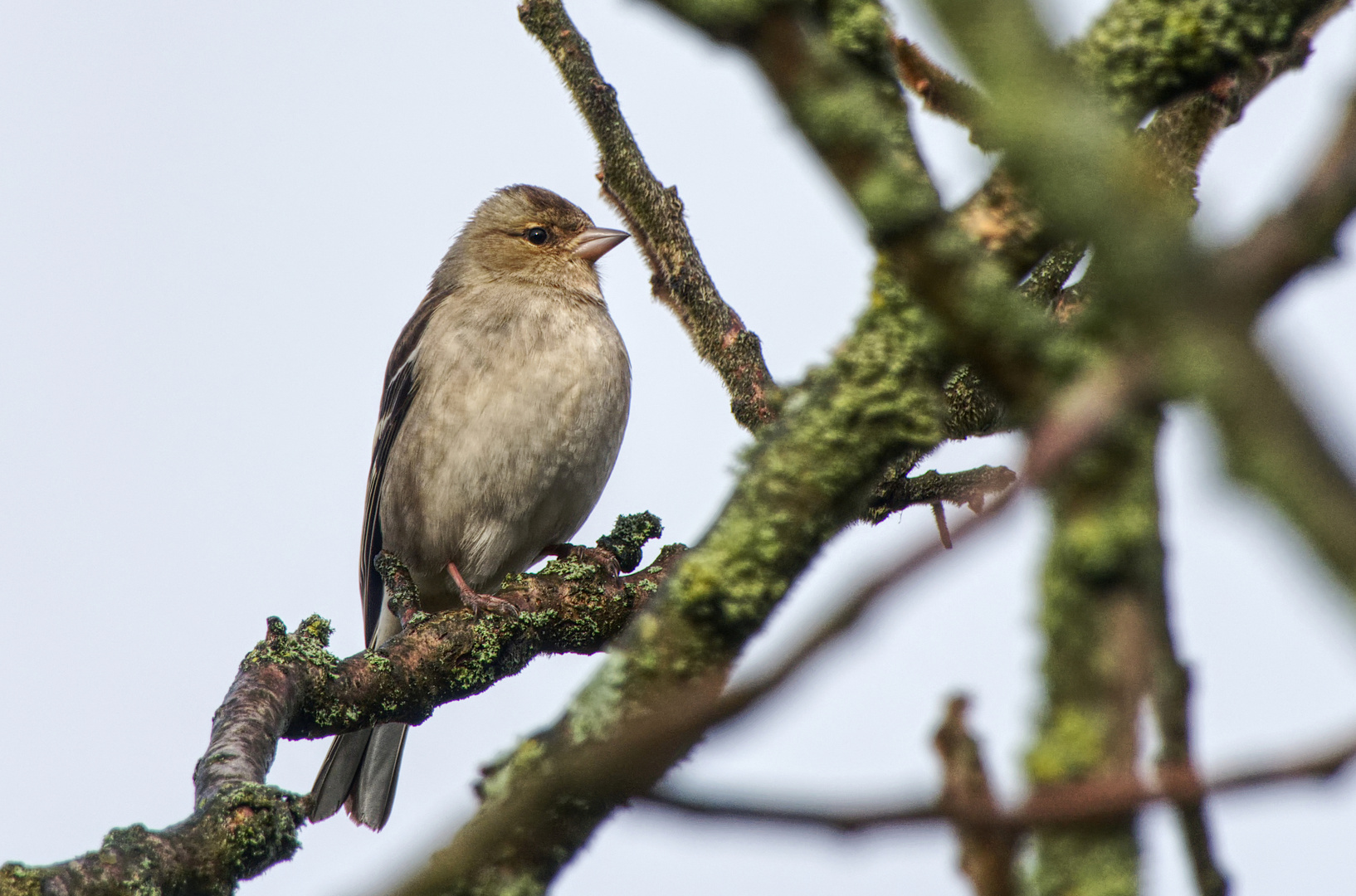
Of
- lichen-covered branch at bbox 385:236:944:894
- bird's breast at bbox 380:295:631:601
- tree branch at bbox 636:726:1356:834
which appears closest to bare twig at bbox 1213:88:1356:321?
tree branch at bbox 636:726:1356:834

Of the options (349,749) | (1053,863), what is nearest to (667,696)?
(1053,863)

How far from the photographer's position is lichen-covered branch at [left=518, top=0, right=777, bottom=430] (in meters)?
5.82

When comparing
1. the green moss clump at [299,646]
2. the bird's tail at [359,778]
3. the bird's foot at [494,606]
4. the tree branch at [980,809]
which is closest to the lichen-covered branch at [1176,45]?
the tree branch at [980,809]

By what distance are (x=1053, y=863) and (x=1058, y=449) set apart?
0.57 meters

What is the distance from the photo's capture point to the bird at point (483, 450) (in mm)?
7547

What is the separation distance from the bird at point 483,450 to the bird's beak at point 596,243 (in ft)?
2.02

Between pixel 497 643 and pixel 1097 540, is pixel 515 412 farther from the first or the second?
pixel 1097 540

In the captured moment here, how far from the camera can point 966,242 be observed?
6.24ft

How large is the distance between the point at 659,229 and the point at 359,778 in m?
3.14

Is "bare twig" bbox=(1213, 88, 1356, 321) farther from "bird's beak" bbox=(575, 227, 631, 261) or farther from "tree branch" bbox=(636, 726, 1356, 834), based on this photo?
"bird's beak" bbox=(575, 227, 631, 261)

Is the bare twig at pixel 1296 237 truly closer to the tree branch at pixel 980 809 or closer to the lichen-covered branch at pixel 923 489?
the tree branch at pixel 980 809

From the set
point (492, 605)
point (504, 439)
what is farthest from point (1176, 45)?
point (504, 439)

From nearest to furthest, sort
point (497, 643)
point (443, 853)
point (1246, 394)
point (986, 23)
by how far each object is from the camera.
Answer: point (1246, 394), point (986, 23), point (443, 853), point (497, 643)

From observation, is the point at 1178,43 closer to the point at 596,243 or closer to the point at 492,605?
the point at 492,605
